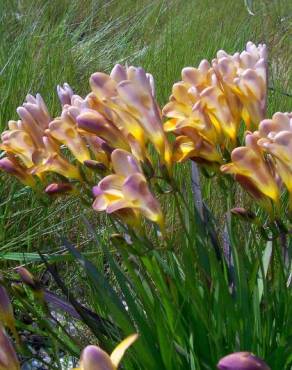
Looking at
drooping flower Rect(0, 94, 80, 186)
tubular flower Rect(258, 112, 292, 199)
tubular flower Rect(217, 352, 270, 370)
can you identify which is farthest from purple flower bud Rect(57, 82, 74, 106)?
tubular flower Rect(217, 352, 270, 370)

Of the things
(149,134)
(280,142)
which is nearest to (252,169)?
(280,142)

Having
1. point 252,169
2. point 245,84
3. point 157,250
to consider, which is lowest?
point 157,250

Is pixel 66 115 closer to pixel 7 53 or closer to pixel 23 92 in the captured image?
pixel 23 92

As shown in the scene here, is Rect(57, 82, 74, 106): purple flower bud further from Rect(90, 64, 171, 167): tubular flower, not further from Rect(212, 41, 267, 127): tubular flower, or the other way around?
Rect(212, 41, 267, 127): tubular flower

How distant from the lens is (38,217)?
1.98m

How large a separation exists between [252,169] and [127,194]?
188 millimetres

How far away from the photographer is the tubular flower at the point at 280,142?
0.99 m

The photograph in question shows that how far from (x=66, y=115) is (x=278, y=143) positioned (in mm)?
363

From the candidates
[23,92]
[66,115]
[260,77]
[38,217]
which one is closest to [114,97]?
[66,115]

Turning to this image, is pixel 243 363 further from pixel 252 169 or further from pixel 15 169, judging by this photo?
pixel 15 169

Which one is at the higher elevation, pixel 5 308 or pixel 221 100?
pixel 221 100

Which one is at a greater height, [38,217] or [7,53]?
[7,53]

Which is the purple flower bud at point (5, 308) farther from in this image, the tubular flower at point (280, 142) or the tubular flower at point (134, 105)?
the tubular flower at point (280, 142)

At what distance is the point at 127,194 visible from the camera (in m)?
1.00
